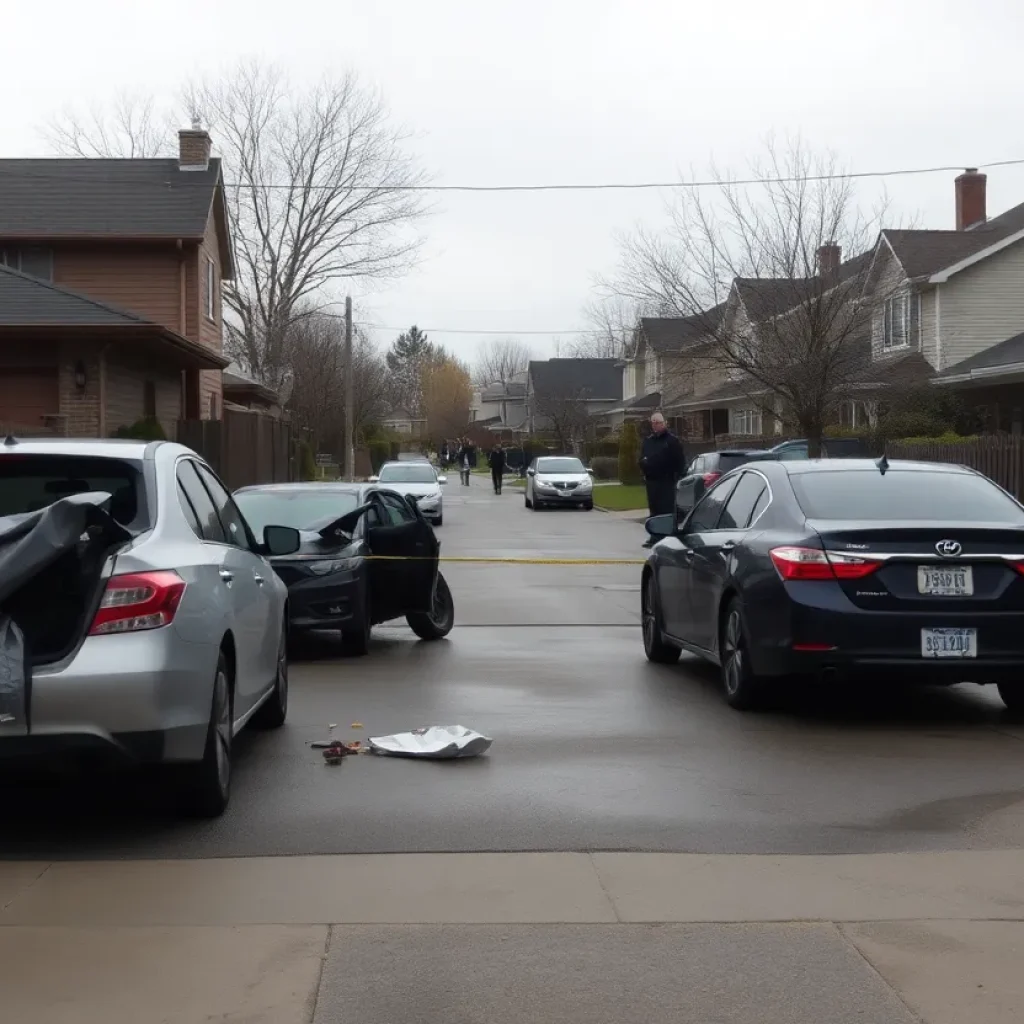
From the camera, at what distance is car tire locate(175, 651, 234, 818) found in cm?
676

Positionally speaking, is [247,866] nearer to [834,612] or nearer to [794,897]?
[794,897]

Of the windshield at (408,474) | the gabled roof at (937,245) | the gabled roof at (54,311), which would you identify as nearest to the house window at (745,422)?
the gabled roof at (937,245)

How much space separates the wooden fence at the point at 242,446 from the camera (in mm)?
29891

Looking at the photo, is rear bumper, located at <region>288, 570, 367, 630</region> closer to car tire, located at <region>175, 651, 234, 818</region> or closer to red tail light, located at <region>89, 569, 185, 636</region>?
car tire, located at <region>175, 651, 234, 818</region>

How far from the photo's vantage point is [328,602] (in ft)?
40.2

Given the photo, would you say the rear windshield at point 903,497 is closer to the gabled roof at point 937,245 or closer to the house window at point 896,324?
the gabled roof at point 937,245

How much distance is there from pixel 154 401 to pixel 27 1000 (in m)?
27.3

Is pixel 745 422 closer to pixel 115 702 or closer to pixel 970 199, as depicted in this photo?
pixel 970 199

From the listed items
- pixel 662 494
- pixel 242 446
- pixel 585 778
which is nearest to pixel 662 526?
pixel 585 778

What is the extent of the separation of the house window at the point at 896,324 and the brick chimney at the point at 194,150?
1753cm

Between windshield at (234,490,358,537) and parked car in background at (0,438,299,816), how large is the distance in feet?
18.3

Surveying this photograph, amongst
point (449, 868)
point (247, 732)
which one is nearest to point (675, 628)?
point (247, 732)

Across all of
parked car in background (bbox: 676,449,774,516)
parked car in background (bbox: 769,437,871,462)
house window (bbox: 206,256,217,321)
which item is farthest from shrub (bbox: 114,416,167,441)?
house window (bbox: 206,256,217,321)

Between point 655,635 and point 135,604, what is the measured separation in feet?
20.7
